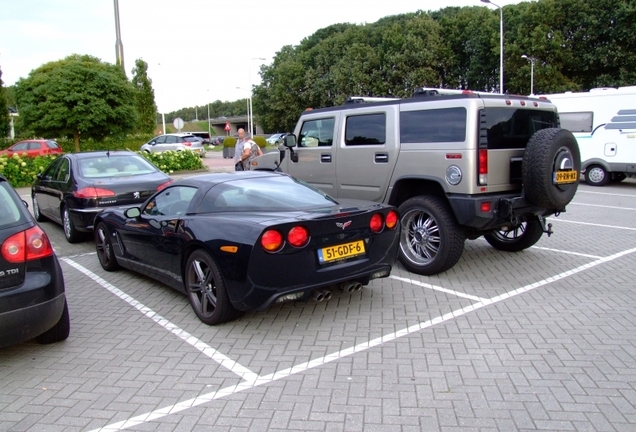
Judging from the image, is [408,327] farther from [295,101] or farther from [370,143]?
[295,101]

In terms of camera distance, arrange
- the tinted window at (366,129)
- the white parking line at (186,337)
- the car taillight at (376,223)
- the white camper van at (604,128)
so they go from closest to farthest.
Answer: the white parking line at (186,337) → the car taillight at (376,223) → the tinted window at (366,129) → the white camper van at (604,128)

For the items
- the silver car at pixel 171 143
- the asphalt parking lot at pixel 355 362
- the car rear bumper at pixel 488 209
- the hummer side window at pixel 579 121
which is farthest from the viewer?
the silver car at pixel 171 143

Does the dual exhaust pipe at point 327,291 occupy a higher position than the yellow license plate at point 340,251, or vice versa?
the yellow license plate at point 340,251

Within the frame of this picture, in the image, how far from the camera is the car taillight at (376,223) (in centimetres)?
498

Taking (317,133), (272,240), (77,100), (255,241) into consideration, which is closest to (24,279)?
(255,241)

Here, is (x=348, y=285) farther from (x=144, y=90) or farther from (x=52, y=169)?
(x=144, y=90)

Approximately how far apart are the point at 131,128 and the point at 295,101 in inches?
1561

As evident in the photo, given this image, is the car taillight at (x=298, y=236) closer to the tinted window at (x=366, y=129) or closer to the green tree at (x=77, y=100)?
the tinted window at (x=366, y=129)

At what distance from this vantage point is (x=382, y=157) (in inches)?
268

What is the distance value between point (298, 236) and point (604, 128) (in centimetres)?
1435

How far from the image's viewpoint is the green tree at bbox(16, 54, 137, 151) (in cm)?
1981

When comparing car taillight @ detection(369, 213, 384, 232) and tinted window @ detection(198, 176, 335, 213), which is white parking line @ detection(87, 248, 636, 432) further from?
tinted window @ detection(198, 176, 335, 213)

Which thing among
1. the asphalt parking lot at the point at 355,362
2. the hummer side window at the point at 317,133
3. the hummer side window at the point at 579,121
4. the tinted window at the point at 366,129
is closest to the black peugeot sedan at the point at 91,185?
the asphalt parking lot at the point at 355,362

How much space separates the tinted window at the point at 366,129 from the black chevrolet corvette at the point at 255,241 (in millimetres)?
1687
